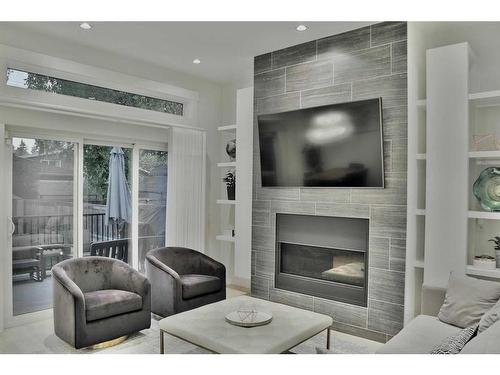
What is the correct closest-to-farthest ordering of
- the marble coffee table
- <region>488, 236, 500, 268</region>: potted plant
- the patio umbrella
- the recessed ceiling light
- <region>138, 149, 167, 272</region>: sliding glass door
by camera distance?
the marble coffee table, <region>488, 236, 500, 268</region>: potted plant, the recessed ceiling light, the patio umbrella, <region>138, 149, 167, 272</region>: sliding glass door

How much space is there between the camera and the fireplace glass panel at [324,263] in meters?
3.67

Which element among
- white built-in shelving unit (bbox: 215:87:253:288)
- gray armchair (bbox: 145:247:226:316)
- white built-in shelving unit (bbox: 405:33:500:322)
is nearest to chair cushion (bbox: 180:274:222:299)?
gray armchair (bbox: 145:247:226:316)

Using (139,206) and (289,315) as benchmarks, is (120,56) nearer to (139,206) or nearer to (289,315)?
(139,206)

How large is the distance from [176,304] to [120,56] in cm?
261

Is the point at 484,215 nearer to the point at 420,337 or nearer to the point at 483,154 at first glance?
the point at 483,154

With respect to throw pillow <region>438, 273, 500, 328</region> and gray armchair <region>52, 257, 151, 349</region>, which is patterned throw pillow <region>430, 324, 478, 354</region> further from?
gray armchair <region>52, 257, 151, 349</region>

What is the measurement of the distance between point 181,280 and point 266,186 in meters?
1.28

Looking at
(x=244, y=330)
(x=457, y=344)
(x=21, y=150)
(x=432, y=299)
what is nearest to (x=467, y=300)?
(x=432, y=299)

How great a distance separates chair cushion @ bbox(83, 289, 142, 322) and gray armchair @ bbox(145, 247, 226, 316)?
37 cm

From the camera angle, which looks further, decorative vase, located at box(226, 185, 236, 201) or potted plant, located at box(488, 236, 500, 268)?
decorative vase, located at box(226, 185, 236, 201)

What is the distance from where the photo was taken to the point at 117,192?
14.6 ft

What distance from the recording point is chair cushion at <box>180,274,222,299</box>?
3.72m
